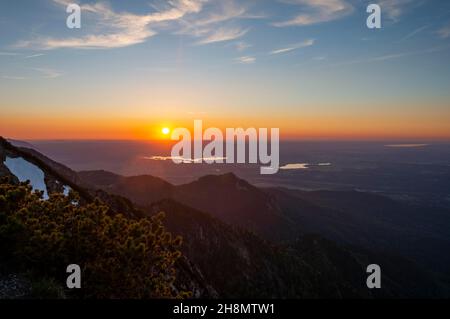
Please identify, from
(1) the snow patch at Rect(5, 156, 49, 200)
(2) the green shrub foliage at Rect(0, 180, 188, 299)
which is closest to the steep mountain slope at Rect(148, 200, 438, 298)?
(1) the snow patch at Rect(5, 156, 49, 200)

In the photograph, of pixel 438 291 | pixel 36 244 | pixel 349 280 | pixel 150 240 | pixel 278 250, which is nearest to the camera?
pixel 36 244

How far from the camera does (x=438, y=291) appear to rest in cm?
19612

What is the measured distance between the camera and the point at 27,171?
46.4 m

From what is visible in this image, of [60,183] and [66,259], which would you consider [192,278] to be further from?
[66,259]

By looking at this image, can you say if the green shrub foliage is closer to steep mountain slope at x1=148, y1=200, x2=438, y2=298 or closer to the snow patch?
the snow patch

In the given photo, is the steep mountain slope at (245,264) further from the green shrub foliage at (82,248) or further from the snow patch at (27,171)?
the green shrub foliage at (82,248)

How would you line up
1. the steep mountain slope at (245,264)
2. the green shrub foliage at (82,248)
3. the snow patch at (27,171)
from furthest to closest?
the steep mountain slope at (245,264) → the snow patch at (27,171) → the green shrub foliage at (82,248)

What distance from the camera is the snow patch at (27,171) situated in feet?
147

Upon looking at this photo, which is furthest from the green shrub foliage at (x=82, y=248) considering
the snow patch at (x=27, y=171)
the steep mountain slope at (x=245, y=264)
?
the steep mountain slope at (x=245, y=264)

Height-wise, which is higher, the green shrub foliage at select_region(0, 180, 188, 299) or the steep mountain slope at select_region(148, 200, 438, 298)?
the green shrub foliage at select_region(0, 180, 188, 299)

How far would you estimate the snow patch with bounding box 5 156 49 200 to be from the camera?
4478 centimetres
